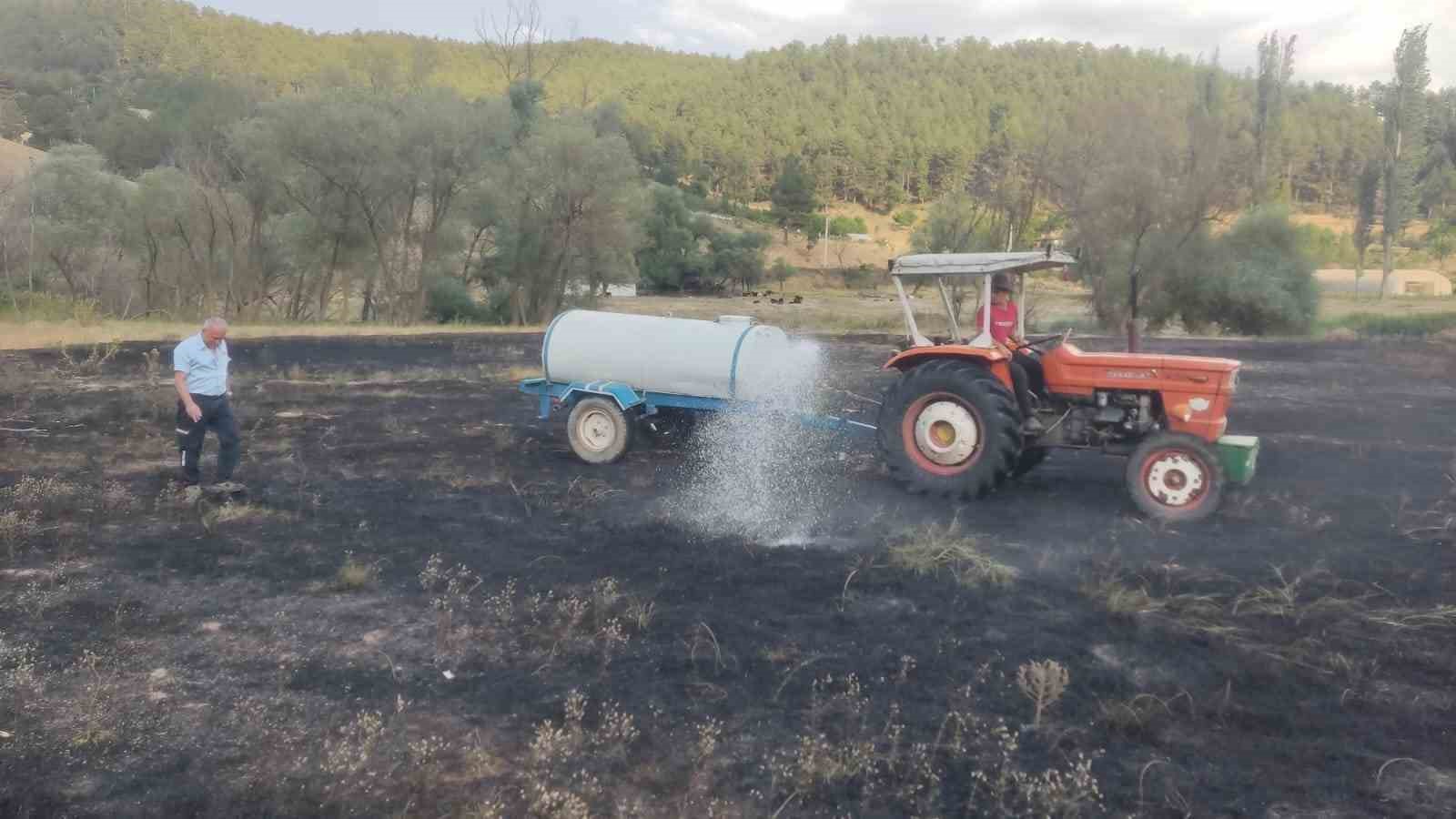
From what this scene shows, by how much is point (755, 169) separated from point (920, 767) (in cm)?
10361

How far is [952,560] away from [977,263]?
2787mm

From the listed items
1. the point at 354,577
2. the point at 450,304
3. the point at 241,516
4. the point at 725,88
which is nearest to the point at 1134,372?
the point at 354,577

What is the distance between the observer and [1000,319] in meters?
8.41

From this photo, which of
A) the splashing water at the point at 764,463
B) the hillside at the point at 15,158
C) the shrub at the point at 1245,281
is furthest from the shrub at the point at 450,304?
the splashing water at the point at 764,463

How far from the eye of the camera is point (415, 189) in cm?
3319

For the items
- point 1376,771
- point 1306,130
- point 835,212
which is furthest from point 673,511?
point 1306,130

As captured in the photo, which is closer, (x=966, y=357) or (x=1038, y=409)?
(x=966, y=357)

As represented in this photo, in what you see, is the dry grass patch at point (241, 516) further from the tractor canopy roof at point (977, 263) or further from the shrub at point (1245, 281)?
the shrub at point (1245, 281)

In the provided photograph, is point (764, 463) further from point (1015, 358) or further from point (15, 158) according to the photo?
point (15, 158)

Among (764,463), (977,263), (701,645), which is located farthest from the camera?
(764,463)

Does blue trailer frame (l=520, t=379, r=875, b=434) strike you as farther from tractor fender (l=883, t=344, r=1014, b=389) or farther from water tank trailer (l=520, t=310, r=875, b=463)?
tractor fender (l=883, t=344, r=1014, b=389)

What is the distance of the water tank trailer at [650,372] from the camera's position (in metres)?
9.45

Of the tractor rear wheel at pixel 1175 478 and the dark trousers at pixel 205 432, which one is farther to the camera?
the dark trousers at pixel 205 432

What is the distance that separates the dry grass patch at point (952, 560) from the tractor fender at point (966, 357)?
183 centimetres
